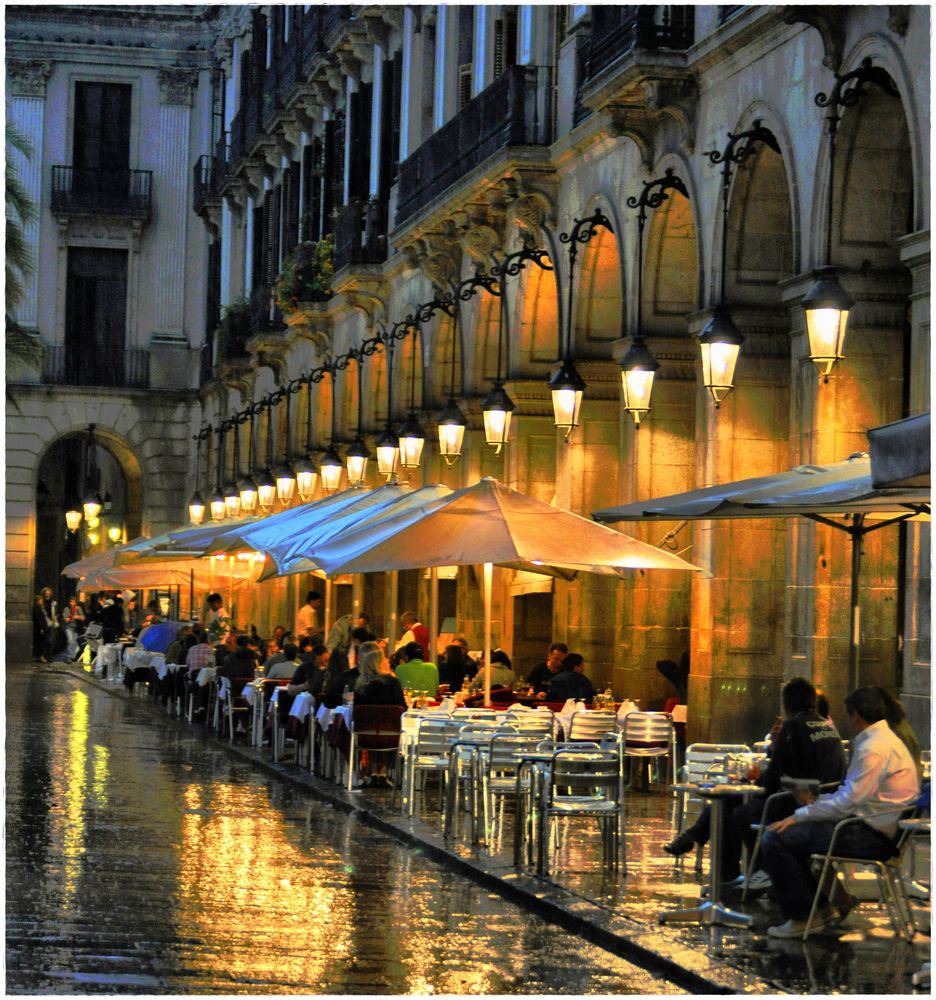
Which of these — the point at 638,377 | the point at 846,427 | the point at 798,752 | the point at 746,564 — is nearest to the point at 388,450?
the point at 746,564

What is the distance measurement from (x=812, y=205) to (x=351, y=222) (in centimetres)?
1918

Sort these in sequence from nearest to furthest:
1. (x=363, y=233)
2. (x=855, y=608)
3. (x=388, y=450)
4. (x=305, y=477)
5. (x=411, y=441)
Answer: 1. (x=855, y=608)
2. (x=411, y=441)
3. (x=388, y=450)
4. (x=363, y=233)
5. (x=305, y=477)

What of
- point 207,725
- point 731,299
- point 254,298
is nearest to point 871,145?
point 731,299

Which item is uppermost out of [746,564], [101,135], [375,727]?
[101,135]

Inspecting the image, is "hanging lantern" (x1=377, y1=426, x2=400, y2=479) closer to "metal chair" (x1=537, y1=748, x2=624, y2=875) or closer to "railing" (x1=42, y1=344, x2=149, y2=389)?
"metal chair" (x1=537, y1=748, x2=624, y2=875)

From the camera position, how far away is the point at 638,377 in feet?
61.9

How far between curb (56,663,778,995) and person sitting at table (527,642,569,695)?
243 centimetres

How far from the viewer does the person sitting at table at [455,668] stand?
25047mm

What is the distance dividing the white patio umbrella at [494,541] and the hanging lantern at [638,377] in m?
1.09

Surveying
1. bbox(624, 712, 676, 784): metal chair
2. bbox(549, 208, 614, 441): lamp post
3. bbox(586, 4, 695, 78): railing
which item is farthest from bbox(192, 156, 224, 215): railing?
bbox(624, 712, 676, 784): metal chair

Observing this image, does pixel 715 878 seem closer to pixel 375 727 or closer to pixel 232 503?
pixel 375 727

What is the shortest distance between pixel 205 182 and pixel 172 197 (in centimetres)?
259

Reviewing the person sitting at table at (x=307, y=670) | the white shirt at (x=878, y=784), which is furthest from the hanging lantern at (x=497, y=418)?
the white shirt at (x=878, y=784)

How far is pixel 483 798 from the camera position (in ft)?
52.4
